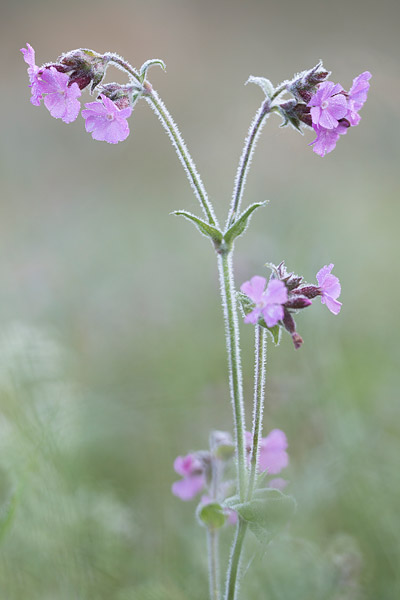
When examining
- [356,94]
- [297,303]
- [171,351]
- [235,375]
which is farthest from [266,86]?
[171,351]

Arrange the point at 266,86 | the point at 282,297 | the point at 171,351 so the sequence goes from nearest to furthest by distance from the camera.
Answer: the point at 282,297, the point at 266,86, the point at 171,351

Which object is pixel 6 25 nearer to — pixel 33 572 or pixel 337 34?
pixel 337 34

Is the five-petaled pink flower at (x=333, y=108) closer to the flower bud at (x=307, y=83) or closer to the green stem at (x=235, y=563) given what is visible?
the flower bud at (x=307, y=83)

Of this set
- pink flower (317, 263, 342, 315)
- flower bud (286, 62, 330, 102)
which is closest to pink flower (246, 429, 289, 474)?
pink flower (317, 263, 342, 315)

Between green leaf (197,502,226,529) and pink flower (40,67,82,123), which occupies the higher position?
pink flower (40,67,82,123)

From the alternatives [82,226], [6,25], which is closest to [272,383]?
[82,226]

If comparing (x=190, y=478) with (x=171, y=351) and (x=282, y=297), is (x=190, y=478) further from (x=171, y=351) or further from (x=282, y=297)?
(x=171, y=351)

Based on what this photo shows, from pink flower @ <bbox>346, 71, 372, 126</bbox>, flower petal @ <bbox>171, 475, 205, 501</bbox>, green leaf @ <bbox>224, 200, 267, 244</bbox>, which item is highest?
pink flower @ <bbox>346, 71, 372, 126</bbox>

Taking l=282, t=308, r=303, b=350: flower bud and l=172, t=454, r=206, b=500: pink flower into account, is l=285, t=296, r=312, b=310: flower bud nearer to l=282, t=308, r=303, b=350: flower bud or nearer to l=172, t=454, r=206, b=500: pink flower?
l=282, t=308, r=303, b=350: flower bud
